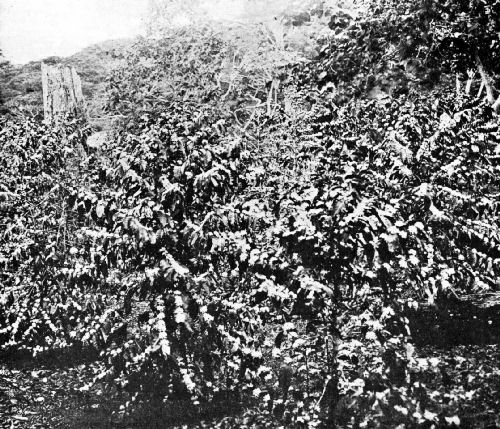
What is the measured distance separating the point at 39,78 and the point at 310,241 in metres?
22.8

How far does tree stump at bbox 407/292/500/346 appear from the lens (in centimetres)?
429

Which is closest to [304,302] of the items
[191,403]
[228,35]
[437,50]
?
[191,403]

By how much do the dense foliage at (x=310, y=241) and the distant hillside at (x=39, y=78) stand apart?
551 inches

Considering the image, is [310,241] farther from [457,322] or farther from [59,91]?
[59,91]

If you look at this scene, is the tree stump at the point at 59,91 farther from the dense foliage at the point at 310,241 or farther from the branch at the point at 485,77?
the branch at the point at 485,77

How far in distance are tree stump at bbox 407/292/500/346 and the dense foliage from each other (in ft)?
0.65

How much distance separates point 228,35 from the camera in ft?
49.6

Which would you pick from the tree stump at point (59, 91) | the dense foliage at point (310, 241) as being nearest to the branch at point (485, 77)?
the dense foliage at point (310, 241)

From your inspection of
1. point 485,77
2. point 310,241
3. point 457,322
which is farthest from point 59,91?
point 457,322

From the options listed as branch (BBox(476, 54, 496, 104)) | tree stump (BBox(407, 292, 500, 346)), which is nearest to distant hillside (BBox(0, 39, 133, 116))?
branch (BBox(476, 54, 496, 104))

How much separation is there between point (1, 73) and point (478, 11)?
23.1 m

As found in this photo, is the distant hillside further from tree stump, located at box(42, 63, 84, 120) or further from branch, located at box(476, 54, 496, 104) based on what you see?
branch, located at box(476, 54, 496, 104)

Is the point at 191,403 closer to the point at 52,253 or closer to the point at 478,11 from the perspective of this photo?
the point at 52,253

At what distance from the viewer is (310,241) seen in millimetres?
2945
